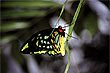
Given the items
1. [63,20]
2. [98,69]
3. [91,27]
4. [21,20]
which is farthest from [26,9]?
[98,69]

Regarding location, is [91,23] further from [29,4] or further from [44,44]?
[44,44]

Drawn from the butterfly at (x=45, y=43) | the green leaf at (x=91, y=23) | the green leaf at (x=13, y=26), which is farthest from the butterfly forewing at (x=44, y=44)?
the green leaf at (x=91, y=23)

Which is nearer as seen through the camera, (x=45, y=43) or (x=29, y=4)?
(x=45, y=43)

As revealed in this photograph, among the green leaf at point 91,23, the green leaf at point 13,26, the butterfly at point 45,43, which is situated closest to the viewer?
the butterfly at point 45,43

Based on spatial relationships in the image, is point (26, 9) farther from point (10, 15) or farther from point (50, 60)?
point (50, 60)

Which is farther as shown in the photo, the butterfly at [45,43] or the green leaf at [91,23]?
the green leaf at [91,23]

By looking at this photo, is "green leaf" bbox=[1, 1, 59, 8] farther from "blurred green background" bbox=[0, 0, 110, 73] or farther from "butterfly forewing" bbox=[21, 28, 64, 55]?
"butterfly forewing" bbox=[21, 28, 64, 55]

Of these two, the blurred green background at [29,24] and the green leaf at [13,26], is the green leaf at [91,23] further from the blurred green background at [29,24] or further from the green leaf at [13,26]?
the green leaf at [13,26]

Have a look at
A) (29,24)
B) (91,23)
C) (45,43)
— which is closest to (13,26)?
(29,24)
